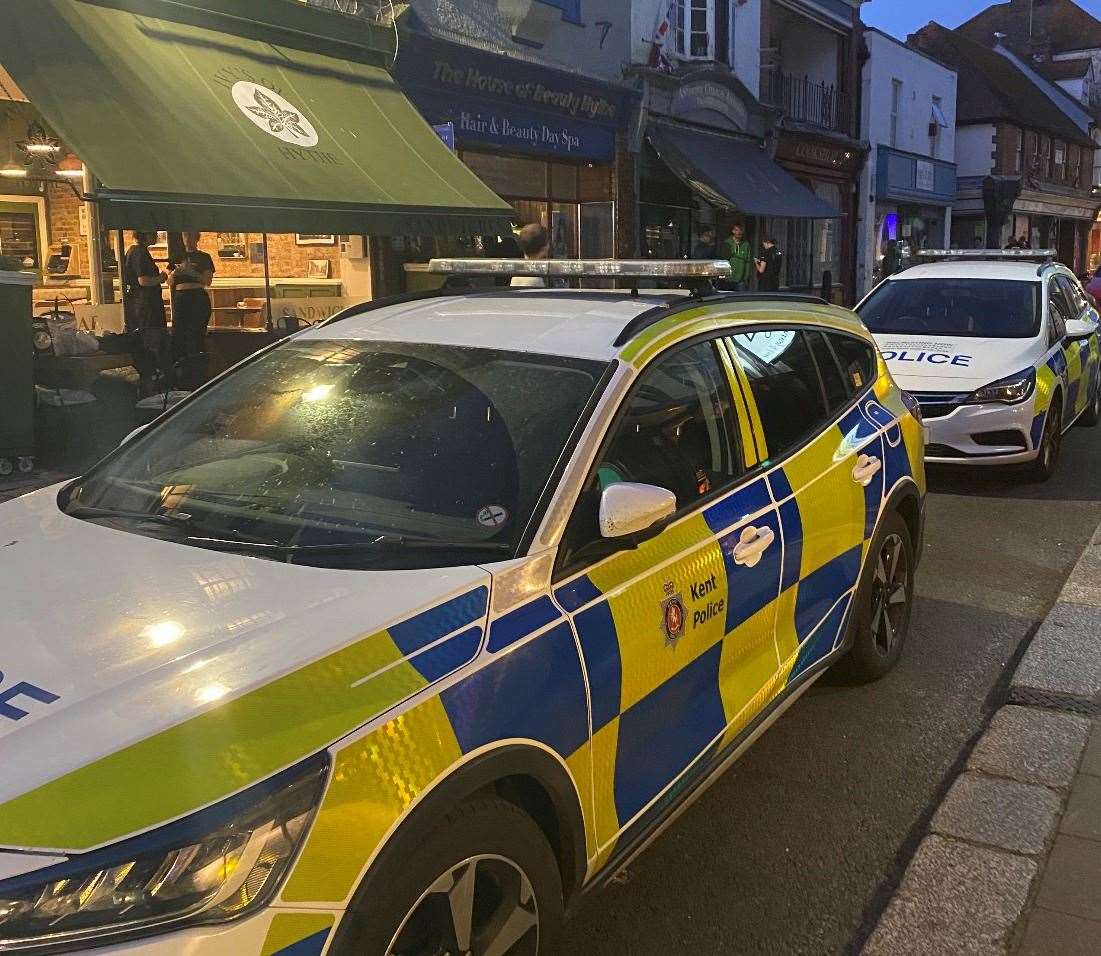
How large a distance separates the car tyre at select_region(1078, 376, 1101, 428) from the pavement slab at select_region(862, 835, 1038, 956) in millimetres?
8873

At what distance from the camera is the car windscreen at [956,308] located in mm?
9148

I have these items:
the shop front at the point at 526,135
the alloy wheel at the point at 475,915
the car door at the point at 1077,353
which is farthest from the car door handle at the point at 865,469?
the shop front at the point at 526,135

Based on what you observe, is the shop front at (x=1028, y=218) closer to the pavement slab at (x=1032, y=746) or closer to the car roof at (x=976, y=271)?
the car roof at (x=976, y=271)

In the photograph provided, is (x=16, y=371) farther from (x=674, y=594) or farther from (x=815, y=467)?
(x=674, y=594)

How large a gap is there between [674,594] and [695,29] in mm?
18141

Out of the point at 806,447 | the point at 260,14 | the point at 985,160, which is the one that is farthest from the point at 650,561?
the point at 985,160

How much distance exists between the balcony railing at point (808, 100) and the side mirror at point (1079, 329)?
13.6m

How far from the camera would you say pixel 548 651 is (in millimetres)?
2467

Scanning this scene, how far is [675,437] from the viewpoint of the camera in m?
3.30

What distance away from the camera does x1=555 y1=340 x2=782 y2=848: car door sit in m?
2.68

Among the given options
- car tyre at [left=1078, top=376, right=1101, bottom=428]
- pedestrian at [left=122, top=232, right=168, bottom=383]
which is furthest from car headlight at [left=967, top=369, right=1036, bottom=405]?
pedestrian at [left=122, top=232, right=168, bottom=383]

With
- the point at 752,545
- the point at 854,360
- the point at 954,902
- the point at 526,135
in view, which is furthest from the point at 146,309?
the point at 954,902

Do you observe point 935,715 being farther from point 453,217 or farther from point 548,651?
point 453,217

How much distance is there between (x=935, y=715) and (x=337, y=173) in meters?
7.93
